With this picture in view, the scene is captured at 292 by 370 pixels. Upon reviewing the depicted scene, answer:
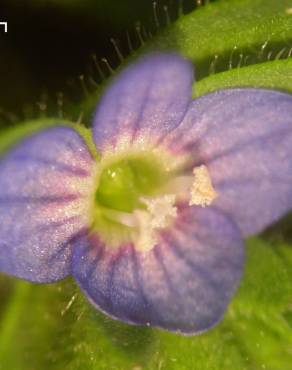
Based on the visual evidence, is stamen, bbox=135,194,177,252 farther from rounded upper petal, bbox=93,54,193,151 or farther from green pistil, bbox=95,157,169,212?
rounded upper petal, bbox=93,54,193,151

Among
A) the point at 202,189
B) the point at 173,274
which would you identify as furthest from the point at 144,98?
the point at 173,274

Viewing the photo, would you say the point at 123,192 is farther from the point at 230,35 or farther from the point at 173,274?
the point at 230,35

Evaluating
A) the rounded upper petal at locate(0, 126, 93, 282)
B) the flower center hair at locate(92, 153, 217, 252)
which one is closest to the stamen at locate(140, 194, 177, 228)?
the flower center hair at locate(92, 153, 217, 252)

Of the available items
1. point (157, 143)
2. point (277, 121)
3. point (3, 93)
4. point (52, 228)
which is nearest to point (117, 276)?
point (52, 228)

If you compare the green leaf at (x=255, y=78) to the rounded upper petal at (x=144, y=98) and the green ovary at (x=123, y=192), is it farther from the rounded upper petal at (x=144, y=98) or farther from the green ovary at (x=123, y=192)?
the green ovary at (x=123, y=192)

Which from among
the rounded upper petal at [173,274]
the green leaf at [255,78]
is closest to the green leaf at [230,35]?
the green leaf at [255,78]

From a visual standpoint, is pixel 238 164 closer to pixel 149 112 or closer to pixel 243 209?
pixel 243 209

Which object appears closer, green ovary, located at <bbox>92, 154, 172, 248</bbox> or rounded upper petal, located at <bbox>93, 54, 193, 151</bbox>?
rounded upper petal, located at <bbox>93, 54, 193, 151</bbox>
